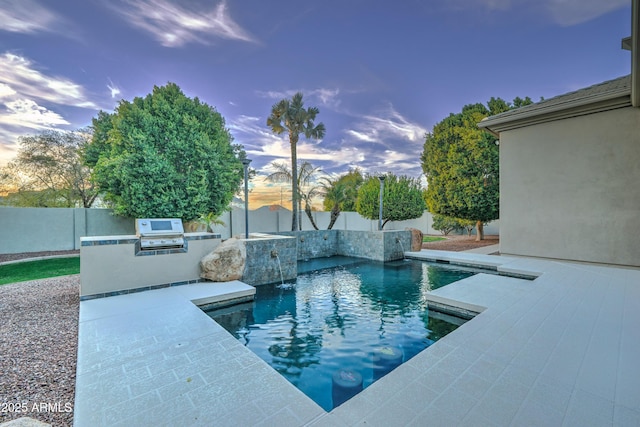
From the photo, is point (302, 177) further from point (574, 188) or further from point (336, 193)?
point (574, 188)

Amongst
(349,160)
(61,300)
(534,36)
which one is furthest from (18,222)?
(534,36)

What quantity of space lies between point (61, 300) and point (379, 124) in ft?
48.9

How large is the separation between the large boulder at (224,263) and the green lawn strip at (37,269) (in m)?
5.63

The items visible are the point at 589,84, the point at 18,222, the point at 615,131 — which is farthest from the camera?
the point at 18,222

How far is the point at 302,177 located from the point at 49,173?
1394 centimetres

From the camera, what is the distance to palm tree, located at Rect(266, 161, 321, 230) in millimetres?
16234

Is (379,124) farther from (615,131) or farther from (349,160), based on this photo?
(615,131)

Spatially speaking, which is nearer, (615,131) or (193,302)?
(193,302)

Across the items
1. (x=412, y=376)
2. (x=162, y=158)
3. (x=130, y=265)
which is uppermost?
(x=162, y=158)

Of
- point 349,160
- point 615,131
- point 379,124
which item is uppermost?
point 379,124

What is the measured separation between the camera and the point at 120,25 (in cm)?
826

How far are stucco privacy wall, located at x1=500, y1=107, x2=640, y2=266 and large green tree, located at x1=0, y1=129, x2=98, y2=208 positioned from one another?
19.5 metres

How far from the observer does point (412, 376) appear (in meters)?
2.62

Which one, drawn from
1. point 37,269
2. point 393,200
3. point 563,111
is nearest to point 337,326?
point 563,111
